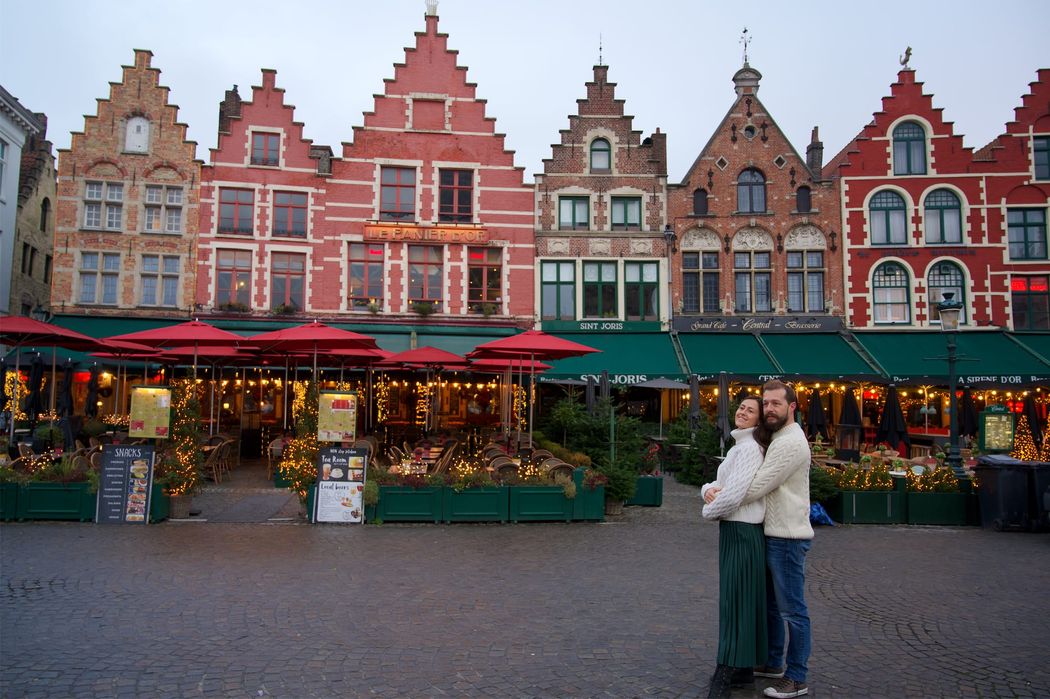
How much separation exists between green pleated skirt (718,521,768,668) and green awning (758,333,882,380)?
17875mm

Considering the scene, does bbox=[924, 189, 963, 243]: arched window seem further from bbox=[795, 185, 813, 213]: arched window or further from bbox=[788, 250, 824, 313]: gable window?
bbox=[795, 185, 813, 213]: arched window

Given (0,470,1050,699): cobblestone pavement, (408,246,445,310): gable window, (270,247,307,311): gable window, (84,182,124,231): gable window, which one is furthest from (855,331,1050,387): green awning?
(84,182,124,231): gable window

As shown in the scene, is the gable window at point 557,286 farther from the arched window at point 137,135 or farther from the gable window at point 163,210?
the arched window at point 137,135

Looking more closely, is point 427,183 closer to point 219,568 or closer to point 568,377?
point 568,377

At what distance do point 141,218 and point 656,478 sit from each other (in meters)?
20.1

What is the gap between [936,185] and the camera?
24.3m

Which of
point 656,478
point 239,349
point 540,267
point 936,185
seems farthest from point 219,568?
point 936,185

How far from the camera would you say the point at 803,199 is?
24719mm

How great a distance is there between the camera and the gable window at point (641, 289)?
24.6 metres

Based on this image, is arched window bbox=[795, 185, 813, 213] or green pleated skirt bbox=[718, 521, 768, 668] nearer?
green pleated skirt bbox=[718, 521, 768, 668]

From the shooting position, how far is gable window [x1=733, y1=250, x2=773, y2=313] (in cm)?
2447

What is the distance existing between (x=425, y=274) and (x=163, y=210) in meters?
9.14

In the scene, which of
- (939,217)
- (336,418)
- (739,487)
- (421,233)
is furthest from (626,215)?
(739,487)

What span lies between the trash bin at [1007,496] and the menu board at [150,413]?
1301 cm
